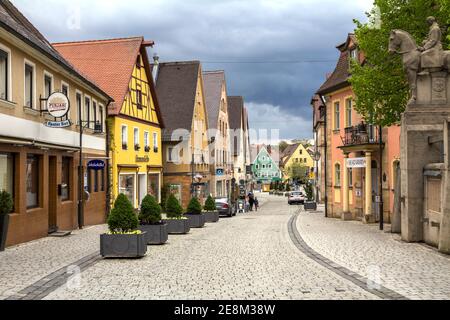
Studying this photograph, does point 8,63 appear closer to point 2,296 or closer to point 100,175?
point 2,296

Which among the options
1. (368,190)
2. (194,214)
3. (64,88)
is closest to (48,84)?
(64,88)

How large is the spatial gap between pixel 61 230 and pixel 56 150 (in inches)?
113

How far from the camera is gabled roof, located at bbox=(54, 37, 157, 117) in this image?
1268 inches

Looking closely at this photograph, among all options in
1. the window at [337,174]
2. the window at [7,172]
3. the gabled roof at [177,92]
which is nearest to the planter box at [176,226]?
the window at [7,172]

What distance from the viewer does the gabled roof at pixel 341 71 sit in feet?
105

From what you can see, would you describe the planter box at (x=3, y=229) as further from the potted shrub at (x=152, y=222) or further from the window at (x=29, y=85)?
the window at (x=29, y=85)

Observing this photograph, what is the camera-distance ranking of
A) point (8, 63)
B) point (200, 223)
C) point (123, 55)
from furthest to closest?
point (123, 55)
point (200, 223)
point (8, 63)

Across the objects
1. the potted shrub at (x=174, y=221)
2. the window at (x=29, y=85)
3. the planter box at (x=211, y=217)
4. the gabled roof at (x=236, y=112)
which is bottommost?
the planter box at (x=211, y=217)

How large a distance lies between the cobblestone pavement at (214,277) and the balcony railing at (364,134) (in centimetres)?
1265

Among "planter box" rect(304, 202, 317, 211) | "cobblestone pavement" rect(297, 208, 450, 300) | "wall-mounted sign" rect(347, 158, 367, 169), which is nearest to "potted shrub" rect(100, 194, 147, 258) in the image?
"cobblestone pavement" rect(297, 208, 450, 300)

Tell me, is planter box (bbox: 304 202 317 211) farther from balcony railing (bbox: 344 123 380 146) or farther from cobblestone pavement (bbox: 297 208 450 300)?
cobblestone pavement (bbox: 297 208 450 300)
